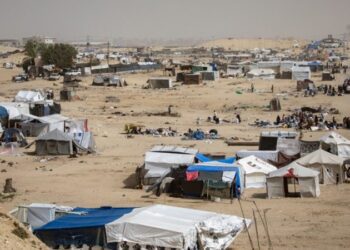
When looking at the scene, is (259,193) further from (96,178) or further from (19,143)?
(19,143)

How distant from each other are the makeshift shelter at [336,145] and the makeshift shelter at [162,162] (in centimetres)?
600

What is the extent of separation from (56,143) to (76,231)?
16085 mm

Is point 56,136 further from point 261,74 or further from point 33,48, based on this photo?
point 33,48

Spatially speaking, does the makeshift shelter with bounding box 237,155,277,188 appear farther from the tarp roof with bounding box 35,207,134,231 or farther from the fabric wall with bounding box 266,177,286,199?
the tarp roof with bounding box 35,207,134,231

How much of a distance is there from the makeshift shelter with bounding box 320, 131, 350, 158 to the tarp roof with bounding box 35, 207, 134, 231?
12935 millimetres

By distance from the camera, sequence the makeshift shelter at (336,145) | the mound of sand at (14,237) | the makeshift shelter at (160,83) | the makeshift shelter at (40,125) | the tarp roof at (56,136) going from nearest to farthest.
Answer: the mound of sand at (14,237)
the makeshift shelter at (336,145)
the tarp roof at (56,136)
the makeshift shelter at (40,125)
the makeshift shelter at (160,83)

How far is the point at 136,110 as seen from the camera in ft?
154

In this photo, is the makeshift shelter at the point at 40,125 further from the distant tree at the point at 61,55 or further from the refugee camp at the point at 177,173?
the distant tree at the point at 61,55

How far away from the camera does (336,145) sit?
2522 cm

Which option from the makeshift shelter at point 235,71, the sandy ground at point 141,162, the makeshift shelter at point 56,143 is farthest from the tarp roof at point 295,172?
the makeshift shelter at point 235,71

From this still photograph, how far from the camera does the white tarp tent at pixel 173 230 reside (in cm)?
1314

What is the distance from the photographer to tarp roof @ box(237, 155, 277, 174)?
2250 cm

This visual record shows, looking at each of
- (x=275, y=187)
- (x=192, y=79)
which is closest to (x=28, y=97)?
(x=192, y=79)

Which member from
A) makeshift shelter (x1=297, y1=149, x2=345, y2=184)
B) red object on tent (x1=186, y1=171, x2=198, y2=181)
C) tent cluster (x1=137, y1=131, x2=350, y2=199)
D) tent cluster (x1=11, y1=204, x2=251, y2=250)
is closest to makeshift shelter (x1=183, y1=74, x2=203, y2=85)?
tent cluster (x1=137, y1=131, x2=350, y2=199)
